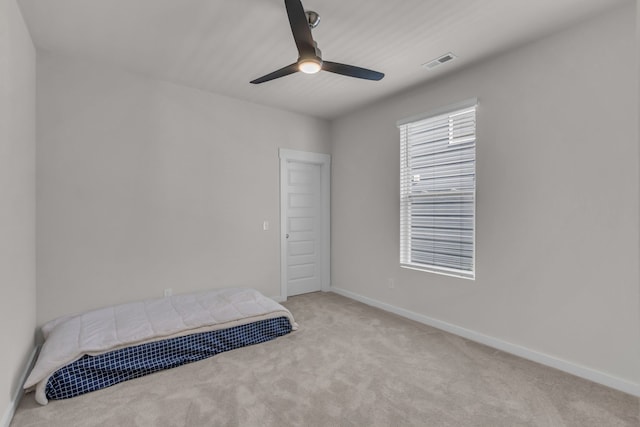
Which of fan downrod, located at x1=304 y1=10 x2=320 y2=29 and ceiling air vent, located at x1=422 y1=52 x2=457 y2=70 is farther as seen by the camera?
ceiling air vent, located at x1=422 y1=52 x2=457 y2=70

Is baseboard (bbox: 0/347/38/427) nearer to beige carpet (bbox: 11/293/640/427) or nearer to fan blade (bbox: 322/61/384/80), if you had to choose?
beige carpet (bbox: 11/293/640/427)

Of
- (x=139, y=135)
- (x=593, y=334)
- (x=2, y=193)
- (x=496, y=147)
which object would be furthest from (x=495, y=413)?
(x=139, y=135)

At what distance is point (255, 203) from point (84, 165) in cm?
185

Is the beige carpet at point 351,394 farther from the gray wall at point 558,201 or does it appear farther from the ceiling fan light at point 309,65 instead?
the ceiling fan light at point 309,65

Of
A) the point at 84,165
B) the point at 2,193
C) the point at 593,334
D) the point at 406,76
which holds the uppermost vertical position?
the point at 406,76

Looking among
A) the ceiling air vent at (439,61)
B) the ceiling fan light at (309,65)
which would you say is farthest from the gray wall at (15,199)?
the ceiling air vent at (439,61)

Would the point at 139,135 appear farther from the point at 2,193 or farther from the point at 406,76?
the point at 406,76

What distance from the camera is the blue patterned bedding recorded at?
83.7 inches

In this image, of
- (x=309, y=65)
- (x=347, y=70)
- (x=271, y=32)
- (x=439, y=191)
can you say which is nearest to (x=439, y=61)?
(x=347, y=70)

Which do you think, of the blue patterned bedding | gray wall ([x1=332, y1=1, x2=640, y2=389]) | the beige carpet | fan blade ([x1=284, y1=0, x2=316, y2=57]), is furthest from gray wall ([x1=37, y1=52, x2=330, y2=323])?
gray wall ([x1=332, y1=1, x2=640, y2=389])

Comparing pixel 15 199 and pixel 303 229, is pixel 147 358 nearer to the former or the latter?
pixel 15 199

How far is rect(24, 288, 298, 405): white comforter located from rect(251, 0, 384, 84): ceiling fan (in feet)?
7.16

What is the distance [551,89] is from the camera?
250cm

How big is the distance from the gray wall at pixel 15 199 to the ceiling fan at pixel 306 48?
5.41 ft
